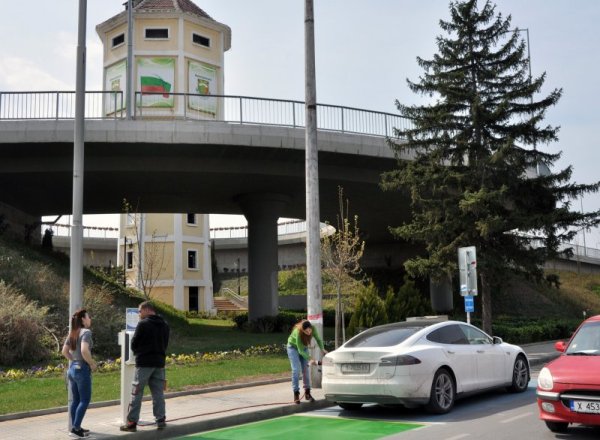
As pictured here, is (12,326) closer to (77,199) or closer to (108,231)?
(77,199)

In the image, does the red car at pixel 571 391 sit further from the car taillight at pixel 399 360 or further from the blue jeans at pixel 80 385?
the blue jeans at pixel 80 385

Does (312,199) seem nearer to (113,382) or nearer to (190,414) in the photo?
(190,414)

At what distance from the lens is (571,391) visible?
7.79m

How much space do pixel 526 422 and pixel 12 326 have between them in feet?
39.4

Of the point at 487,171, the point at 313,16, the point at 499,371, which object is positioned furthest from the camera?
the point at 487,171

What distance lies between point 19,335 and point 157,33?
3884 centimetres

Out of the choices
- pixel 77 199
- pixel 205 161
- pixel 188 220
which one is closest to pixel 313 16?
pixel 77 199

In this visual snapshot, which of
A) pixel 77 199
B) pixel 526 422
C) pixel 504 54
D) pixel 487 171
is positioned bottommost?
pixel 526 422

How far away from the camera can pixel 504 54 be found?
73.6ft

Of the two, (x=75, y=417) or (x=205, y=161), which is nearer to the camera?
(x=75, y=417)

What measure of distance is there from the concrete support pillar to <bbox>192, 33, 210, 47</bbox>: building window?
81.3 ft

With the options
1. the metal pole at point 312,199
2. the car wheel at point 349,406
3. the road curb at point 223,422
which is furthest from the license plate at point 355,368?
the metal pole at point 312,199

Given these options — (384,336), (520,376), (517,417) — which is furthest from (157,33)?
(517,417)

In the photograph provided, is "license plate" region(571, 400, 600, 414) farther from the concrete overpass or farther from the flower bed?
the concrete overpass
